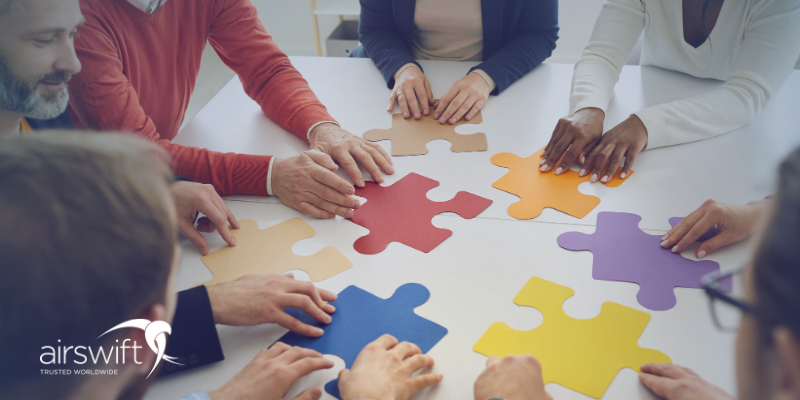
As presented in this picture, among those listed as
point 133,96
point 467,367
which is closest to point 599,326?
point 467,367

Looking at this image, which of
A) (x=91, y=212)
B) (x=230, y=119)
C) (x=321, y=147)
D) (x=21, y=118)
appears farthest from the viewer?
(x=230, y=119)

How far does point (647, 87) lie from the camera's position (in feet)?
5.16

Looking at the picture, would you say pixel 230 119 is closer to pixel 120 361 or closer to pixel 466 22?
pixel 466 22

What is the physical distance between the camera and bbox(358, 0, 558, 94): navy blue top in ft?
5.48

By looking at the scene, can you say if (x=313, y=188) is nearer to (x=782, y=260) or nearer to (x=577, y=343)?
(x=577, y=343)

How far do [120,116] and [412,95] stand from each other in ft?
2.55

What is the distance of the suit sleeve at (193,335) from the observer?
0.81m

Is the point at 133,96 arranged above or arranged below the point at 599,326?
above

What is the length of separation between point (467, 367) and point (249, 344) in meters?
0.37

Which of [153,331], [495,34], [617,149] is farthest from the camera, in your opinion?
[495,34]

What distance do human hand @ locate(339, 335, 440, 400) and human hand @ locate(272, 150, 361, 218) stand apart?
1.33ft

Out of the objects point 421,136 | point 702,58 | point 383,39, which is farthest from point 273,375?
point 702,58

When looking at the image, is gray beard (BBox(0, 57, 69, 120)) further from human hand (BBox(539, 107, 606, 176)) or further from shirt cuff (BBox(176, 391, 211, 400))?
human hand (BBox(539, 107, 606, 176))

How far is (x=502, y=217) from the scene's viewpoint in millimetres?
1114
